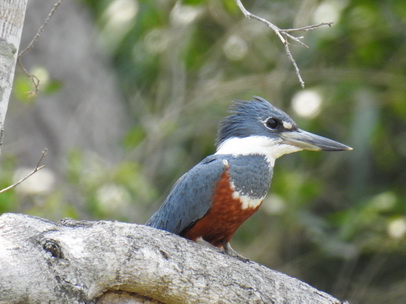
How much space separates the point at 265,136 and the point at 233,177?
46cm

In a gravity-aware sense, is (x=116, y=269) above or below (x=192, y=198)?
below

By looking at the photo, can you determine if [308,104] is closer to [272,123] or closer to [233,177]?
[272,123]

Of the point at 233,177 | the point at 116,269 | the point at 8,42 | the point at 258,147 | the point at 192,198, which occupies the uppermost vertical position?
the point at 8,42

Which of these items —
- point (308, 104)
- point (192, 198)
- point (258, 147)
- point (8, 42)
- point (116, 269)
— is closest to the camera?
point (8, 42)

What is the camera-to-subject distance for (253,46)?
10086mm

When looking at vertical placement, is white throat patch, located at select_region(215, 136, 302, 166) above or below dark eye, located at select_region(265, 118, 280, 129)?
below

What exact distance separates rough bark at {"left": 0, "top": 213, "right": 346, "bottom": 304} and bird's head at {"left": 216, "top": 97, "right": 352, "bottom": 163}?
3.78 ft

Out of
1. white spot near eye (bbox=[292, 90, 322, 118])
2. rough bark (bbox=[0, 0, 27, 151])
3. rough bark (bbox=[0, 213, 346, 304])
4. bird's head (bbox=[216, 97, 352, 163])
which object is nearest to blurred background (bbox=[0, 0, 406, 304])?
white spot near eye (bbox=[292, 90, 322, 118])

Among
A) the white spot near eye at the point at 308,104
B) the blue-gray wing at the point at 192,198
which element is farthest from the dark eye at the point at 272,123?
the white spot near eye at the point at 308,104

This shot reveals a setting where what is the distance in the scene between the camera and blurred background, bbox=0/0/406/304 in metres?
9.20

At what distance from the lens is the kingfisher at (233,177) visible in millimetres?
5309

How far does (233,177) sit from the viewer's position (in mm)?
5383

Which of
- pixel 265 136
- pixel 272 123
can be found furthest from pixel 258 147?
pixel 272 123

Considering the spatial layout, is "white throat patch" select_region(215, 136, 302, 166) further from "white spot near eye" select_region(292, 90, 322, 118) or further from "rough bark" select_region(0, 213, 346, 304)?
"white spot near eye" select_region(292, 90, 322, 118)
